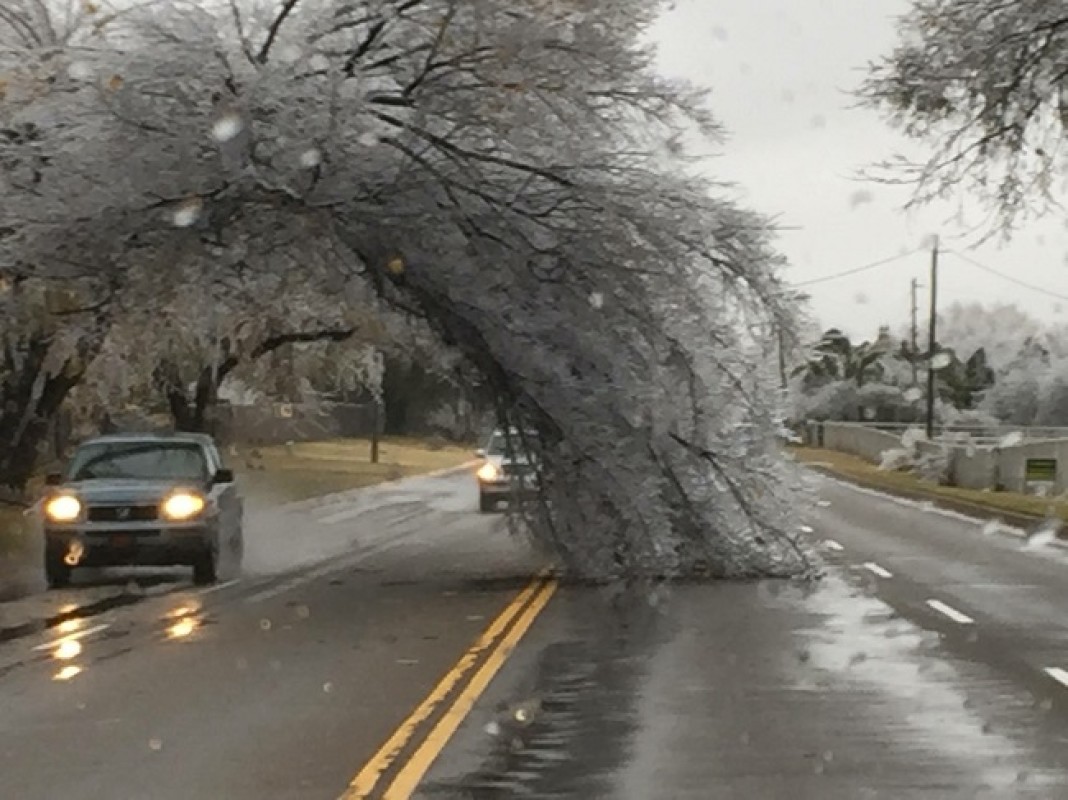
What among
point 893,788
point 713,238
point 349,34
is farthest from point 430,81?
point 893,788

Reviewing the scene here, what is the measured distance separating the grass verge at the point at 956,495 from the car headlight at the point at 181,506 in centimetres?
699

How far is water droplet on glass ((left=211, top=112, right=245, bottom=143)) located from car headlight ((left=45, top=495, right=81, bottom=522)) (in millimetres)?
5120

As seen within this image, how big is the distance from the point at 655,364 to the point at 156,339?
410 inches

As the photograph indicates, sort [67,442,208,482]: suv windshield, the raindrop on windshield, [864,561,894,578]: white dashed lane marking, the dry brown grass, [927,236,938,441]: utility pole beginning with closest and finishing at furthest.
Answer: the raindrop on windshield < [67,442,208,482]: suv windshield < [864,561,894,578]: white dashed lane marking < the dry brown grass < [927,236,938,441]: utility pole

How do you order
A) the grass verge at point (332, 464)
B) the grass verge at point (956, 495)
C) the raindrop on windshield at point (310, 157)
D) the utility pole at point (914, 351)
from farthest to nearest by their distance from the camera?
the utility pole at point (914, 351) < the grass verge at point (332, 464) < the grass verge at point (956, 495) < the raindrop on windshield at point (310, 157)

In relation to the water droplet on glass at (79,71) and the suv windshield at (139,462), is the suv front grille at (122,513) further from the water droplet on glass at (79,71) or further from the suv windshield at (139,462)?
the water droplet on glass at (79,71)

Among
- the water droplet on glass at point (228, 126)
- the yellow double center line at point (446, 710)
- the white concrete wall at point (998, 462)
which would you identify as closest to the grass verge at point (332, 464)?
the white concrete wall at point (998, 462)

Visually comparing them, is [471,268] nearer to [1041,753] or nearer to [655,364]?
[655,364]

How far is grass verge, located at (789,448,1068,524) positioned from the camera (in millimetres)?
40094

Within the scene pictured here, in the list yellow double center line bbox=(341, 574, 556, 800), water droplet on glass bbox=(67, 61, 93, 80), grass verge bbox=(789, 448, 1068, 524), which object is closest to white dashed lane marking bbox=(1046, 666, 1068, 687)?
yellow double center line bbox=(341, 574, 556, 800)

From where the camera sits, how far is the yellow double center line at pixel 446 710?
9734mm

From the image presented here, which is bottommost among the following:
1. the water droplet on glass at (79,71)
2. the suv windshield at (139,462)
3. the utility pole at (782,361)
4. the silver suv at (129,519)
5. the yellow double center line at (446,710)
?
the yellow double center line at (446,710)

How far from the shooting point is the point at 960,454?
5650 cm

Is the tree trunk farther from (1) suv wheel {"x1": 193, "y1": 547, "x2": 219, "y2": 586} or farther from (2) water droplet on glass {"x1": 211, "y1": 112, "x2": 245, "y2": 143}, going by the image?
(2) water droplet on glass {"x1": 211, "y1": 112, "x2": 245, "y2": 143}
